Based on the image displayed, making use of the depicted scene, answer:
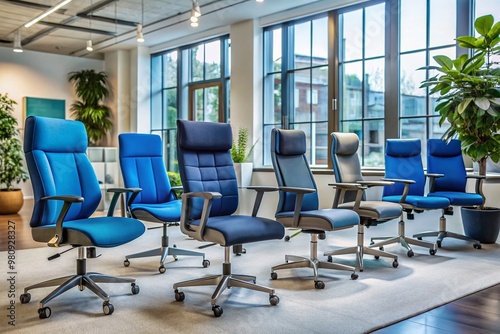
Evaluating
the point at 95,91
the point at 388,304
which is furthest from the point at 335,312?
the point at 95,91

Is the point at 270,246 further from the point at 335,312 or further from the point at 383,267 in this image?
the point at 335,312

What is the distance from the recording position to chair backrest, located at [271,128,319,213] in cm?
360

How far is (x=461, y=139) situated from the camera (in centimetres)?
488

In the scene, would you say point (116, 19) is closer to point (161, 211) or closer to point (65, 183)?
point (161, 211)

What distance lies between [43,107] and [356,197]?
765 cm

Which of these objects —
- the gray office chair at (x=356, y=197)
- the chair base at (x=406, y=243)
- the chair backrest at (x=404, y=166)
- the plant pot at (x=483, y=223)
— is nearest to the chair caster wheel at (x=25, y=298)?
the gray office chair at (x=356, y=197)

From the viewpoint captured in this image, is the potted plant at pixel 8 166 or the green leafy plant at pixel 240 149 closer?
the green leafy plant at pixel 240 149

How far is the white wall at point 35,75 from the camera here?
905 cm

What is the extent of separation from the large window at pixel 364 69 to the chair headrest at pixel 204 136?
10.0ft

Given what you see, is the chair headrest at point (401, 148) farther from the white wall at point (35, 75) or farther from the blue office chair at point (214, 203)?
the white wall at point (35, 75)

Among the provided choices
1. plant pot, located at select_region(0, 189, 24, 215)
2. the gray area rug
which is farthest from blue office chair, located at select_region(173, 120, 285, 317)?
plant pot, located at select_region(0, 189, 24, 215)

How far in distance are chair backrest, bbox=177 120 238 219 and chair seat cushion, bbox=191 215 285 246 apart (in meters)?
0.24

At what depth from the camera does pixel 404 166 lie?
4.81 m

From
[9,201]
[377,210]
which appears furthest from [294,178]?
[9,201]
